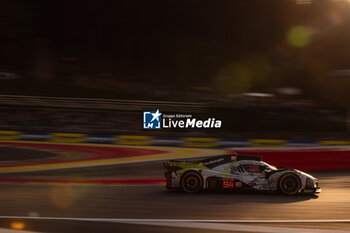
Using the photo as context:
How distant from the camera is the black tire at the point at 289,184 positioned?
34.6 feet

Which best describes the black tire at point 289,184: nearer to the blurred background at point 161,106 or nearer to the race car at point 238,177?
the race car at point 238,177

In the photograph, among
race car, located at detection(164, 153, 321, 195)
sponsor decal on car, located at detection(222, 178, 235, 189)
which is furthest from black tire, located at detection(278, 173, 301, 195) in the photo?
sponsor decal on car, located at detection(222, 178, 235, 189)

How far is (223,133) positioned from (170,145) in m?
4.51

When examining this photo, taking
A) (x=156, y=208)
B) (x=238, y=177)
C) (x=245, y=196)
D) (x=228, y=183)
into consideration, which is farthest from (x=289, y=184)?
(x=156, y=208)

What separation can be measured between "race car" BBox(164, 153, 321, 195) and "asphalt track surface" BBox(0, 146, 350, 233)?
208 millimetres

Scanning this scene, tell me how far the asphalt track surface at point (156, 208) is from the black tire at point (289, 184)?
17 centimetres

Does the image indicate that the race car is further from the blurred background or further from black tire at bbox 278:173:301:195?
the blurred background

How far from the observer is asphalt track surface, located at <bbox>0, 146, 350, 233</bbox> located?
25.2 ft

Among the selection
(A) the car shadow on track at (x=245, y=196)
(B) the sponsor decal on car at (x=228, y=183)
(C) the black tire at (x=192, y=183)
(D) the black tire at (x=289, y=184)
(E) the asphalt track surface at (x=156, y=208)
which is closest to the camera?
(E) the asphalt track surface at (x=156, y=208)

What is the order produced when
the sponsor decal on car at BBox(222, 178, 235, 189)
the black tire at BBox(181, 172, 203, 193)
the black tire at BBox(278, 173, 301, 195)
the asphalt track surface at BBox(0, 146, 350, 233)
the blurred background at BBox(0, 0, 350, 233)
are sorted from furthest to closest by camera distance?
the black tire at BBox(181, 172, 203, 193) → the sponsor decal on car at BBox(222, 178, 235, 189) → the black tire at BBox(278, 173, 301, 195) → the blurred background at BBox(0, 0, 350, 233) → the asphalt track surface at BBox(0, 146, 350, 233)

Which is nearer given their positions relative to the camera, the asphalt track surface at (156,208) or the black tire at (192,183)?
the asphalt track surface at (156,208)

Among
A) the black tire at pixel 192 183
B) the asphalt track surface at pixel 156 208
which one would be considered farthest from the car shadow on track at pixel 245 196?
the black tire at pixel 192 183

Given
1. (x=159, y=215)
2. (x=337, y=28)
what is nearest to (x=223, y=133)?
(x=159, y=215)

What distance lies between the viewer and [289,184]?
34.7ft
